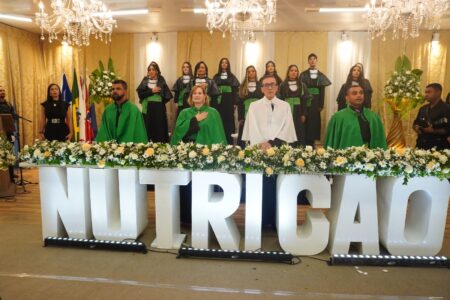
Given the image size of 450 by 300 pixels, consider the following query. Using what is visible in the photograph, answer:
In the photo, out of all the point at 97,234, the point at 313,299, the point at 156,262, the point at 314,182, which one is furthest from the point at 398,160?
the point at 97,234

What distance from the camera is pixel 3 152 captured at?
4.09 m

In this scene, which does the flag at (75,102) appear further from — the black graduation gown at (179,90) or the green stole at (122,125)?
the green stole at (122,125)

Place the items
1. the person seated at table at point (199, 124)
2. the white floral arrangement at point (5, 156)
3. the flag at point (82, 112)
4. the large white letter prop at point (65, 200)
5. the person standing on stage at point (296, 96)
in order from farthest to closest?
1. the flag at point (82, 112)
2. the person standing on stage at point (296, 96)
3. the white floral arrangement at point (5, 156)
4. the person seated at table at point (199, 124)
5. the large white letter prop at point (65, 200)

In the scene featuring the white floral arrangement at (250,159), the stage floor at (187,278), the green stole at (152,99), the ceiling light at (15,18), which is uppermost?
the ceiling light at (15,18)

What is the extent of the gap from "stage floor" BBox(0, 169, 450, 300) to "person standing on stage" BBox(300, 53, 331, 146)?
441 centimetres

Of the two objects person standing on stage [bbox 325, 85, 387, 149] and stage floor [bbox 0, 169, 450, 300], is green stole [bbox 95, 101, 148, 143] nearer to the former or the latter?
stage floor [bbox 0, 169, 450, 300]

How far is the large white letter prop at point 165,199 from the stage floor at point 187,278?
15cm

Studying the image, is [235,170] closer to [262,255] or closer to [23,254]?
[262,255]

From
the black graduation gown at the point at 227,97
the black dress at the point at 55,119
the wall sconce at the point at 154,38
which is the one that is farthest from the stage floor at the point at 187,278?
the wall sconce at the point at 154,38

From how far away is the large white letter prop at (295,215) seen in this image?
2.93 metres

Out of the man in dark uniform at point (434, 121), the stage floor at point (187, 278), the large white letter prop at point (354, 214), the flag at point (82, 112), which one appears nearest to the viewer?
the stage floor at point (187, 278)

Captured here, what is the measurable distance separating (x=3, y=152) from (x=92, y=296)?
265 centimetres

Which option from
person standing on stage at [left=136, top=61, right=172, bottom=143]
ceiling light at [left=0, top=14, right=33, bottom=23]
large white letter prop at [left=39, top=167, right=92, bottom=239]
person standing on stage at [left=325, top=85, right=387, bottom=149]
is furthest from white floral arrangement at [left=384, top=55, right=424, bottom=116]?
ceiling light at [left=0, top=14, right=33, bottom=23]

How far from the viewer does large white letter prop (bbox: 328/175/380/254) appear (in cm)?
292
